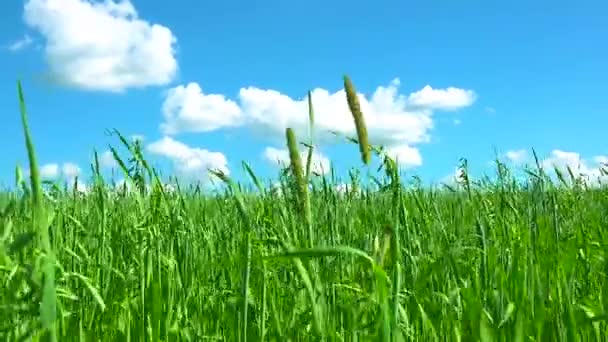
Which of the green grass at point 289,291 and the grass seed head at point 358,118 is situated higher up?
the grass seed head at point 358,118

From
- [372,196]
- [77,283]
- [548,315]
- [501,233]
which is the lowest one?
[548,315]

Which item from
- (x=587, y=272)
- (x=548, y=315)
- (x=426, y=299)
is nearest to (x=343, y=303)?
(x=426, y=299)

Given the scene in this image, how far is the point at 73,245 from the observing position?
2990 mm

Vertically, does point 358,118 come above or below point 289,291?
above

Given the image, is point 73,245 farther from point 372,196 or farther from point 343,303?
point 372,196

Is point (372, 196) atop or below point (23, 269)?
atop

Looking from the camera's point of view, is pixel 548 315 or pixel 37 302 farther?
pixel 548 315

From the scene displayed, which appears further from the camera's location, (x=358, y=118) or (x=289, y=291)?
(x=289, y=291)

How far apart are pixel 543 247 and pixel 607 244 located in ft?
0.76

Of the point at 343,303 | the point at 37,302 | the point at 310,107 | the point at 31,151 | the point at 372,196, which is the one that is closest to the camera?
the point at 31,151

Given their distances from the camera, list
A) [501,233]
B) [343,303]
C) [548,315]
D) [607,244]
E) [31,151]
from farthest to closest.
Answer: [501,233], [607,244], [548,315], [343,303], [31,151]

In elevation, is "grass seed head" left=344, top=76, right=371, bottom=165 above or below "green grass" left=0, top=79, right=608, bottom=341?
above

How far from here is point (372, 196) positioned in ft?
16.4

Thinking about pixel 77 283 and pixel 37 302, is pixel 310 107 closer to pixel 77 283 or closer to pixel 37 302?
pixel 37 302
